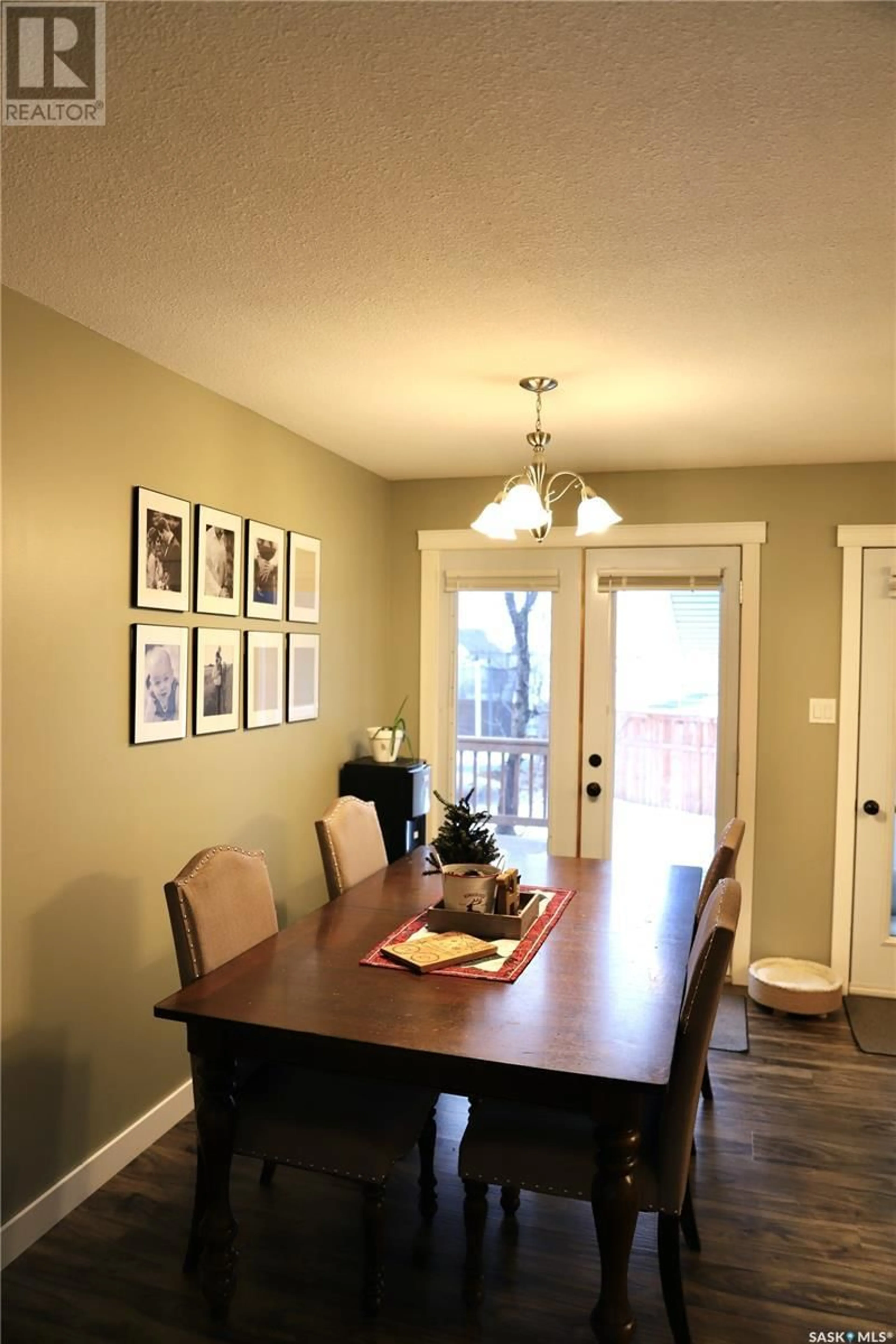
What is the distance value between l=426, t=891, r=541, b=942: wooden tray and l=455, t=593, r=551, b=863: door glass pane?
6.40 feet

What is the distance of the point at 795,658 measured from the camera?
13.3 ft

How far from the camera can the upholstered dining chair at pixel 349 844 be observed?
281 centimetres

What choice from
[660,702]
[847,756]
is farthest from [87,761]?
[847,756]

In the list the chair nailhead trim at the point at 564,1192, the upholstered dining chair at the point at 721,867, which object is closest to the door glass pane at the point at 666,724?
the upholstered dining chair at the point at 721,867

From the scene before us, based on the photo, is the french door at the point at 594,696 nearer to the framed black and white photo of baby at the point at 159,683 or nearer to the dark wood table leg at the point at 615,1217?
the framed black and white photo of baby at the point at 159,683

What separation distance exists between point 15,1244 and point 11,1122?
0.30m

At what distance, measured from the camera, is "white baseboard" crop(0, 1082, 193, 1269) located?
2.19m

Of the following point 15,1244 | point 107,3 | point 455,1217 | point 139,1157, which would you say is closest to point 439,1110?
point 455,1217

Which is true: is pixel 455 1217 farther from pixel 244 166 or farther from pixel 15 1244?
pixel 244 166

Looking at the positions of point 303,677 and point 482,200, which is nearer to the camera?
point 482,200

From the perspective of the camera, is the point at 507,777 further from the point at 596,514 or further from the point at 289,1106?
the point at 289,1106

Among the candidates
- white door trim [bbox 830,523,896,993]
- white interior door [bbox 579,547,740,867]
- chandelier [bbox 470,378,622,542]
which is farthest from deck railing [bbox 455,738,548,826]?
chandelier [bbox 470,378,622,542]

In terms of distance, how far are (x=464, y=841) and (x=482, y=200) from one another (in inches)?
64.3

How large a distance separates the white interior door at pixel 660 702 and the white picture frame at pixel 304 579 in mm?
1353
